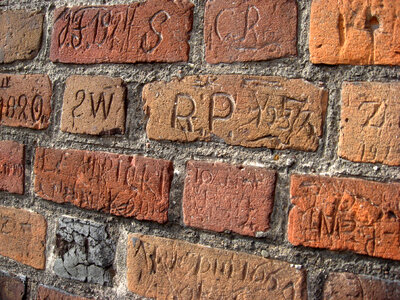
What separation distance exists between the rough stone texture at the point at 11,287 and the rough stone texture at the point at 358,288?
726 millimetres

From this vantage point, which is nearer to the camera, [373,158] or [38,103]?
[373,158]

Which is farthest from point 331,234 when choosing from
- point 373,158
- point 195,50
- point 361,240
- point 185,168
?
point 195,50

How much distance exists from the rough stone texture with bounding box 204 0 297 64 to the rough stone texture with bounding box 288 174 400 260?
249mm

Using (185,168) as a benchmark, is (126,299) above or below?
below

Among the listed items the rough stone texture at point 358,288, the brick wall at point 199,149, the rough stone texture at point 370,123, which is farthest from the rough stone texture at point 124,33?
the rough stone texture at point 358,288

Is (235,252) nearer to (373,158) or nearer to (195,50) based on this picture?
(373,158)

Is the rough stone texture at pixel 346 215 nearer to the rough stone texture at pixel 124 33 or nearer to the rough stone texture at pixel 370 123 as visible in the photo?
the rough stone texture at pixel 370 123

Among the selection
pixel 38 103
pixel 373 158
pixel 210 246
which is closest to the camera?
pixel 373 158

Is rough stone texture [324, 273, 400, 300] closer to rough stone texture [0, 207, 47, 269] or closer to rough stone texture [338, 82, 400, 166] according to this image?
rough stone texture [338, 82, 400, 166]

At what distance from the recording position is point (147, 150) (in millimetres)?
843

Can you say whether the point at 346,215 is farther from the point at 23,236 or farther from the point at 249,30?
the point at 23,236

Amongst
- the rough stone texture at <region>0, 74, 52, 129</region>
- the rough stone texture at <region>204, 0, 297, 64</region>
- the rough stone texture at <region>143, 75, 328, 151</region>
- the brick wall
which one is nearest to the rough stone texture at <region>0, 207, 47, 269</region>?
the brick wall

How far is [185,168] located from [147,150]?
0.32ft

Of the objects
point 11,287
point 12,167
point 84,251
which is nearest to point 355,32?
point 84,251
